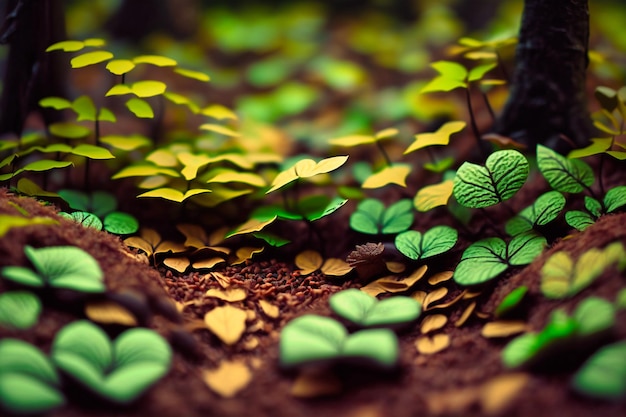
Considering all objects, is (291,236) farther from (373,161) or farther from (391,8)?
(391,8)

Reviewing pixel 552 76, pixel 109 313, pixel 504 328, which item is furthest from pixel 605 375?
pixel 552 76

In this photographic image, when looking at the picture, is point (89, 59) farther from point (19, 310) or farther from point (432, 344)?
point (432, 344)

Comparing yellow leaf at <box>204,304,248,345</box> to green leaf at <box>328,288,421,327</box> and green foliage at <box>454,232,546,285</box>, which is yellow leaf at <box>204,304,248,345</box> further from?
green foliage at <box>454,232,546,285</box>

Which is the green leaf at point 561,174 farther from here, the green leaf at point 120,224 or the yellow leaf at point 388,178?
the green leaf at point 120,224

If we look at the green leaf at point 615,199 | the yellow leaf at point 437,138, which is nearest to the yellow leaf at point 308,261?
the yellow leaf at point 437,138

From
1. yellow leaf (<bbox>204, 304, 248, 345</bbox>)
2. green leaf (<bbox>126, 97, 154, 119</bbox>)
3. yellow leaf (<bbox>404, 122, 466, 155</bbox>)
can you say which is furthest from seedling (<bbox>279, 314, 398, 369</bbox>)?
green leaf (<bbox>126, 97, 154, 119</bbox>)

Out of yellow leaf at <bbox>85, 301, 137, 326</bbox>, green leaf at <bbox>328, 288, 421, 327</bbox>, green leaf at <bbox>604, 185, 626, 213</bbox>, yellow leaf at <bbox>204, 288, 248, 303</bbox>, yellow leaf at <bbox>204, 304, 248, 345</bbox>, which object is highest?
green leaf at <bbox>604, 185, 626, 213</bbox>

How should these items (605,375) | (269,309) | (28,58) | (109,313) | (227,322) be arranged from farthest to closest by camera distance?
1. (28,58)
2. (269,309)
3. (227,322)
4. (109,313)
5. (605,375)
